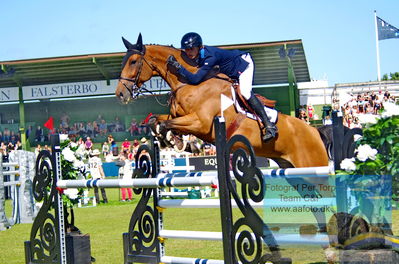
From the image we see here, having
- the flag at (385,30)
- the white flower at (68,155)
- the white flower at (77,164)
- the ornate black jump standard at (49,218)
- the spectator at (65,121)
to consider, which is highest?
the flag at (385,30)

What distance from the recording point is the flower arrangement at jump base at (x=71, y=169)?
17.2 ft

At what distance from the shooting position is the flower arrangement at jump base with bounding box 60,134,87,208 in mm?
5250

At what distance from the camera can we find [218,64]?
6.22 meters

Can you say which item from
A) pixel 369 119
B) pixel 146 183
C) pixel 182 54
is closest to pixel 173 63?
pixel 182 54

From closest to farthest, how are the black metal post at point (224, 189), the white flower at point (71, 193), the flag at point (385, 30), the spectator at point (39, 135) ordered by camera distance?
1. the black metal post at point (224, 189)
2. the white flower at point (71, 193)
3. the flag at point (385, 30)
4. the spectator at point (39, 135)

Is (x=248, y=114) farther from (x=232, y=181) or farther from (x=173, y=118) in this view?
(x=232, y=181)

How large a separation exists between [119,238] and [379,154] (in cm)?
470

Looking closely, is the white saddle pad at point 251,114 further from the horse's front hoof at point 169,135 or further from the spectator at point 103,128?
the spectator at point 103,128

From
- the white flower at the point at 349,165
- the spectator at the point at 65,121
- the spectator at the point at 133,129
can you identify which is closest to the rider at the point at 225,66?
the white flower at the point at 349,165

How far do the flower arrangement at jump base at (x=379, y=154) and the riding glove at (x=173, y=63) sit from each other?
3509 mm

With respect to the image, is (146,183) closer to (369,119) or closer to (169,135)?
(369,119)

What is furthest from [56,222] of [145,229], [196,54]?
[196,54]

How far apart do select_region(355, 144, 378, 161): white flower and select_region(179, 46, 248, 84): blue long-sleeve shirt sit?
3.33 m

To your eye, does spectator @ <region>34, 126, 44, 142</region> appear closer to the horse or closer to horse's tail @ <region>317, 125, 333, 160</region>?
the horse
